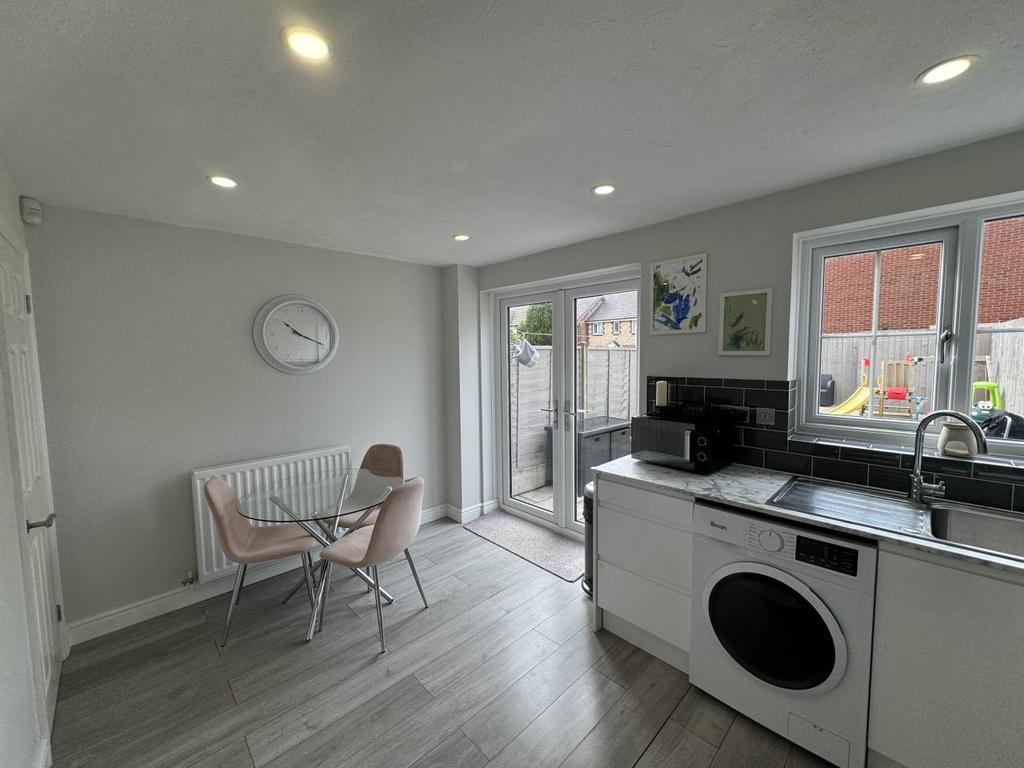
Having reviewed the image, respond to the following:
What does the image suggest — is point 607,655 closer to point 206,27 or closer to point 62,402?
point 206,27

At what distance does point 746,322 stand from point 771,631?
150 centimetres

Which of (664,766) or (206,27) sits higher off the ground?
(206,27)

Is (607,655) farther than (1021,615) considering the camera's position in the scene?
Yes

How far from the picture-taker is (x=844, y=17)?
101cm

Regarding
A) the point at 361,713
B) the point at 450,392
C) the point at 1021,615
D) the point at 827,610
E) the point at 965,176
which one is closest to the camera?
the point at 1021,615

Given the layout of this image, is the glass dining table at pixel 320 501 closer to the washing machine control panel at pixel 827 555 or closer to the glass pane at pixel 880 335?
the washing machine control panel at pixel 827 555

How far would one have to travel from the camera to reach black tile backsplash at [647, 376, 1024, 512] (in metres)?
1.65

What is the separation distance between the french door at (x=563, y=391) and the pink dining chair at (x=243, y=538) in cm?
192

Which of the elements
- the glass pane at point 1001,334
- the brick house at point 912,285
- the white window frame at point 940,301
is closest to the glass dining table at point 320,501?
the white window frame at point 940,301

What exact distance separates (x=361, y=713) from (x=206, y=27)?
8.04 ft

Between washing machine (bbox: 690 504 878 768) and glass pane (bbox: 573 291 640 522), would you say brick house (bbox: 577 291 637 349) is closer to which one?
glass pane (bbox: 573 291 640 522)

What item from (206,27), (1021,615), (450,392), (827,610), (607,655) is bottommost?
(607,655)

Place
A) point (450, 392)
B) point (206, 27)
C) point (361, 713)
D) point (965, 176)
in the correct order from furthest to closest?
point (450, 392) < point (361, 713) < point (965, 176) < point (206, 27)

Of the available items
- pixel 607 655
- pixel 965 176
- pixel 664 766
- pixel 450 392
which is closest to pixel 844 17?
pixel 965 176
